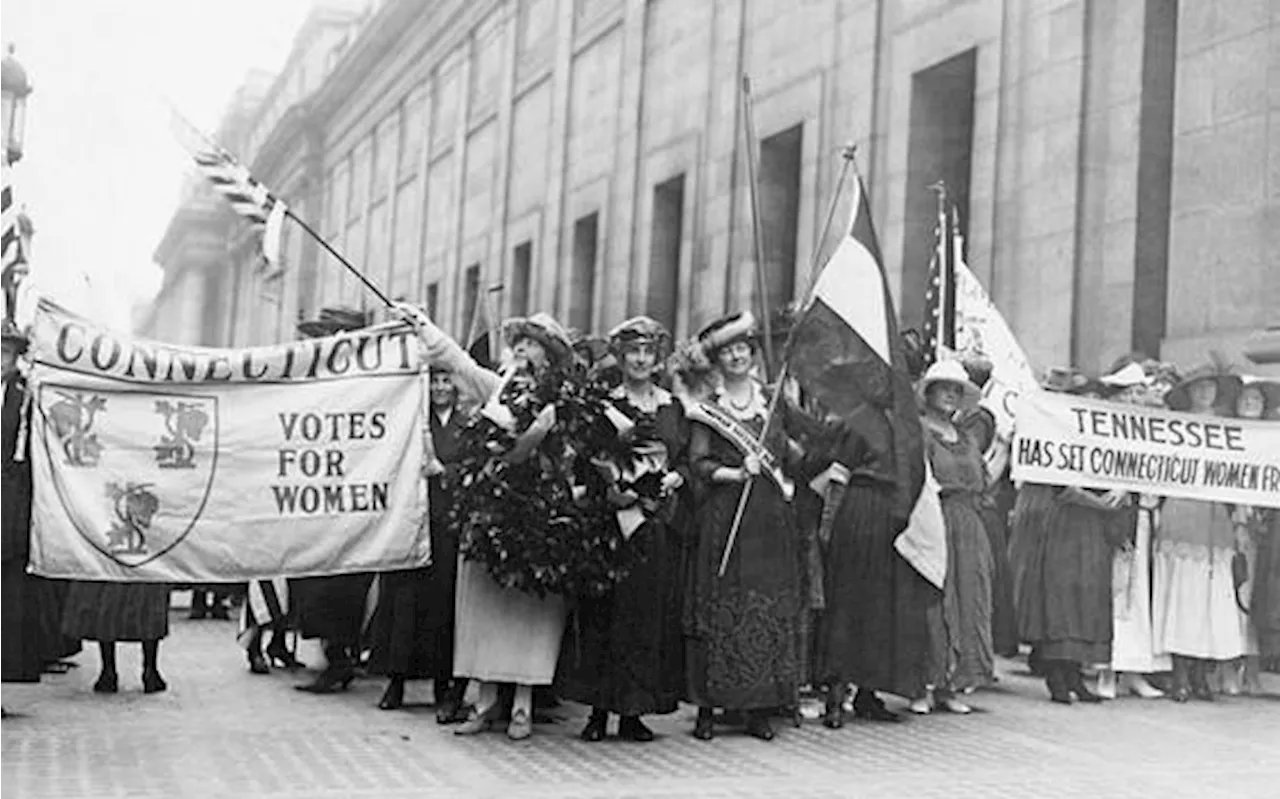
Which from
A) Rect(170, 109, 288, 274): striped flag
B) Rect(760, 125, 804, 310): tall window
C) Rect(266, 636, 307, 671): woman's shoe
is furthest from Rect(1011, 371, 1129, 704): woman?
Rect(760, 125, 804, 310): tall window

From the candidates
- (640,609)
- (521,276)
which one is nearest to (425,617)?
(640,609)

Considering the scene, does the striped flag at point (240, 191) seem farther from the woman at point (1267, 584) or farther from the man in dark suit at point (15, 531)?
the woman at point (1267, 584)

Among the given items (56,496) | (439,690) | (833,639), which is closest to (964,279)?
(833,639)

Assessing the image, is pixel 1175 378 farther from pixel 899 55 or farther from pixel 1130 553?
pixel 899 55

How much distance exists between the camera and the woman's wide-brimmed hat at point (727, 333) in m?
8.55

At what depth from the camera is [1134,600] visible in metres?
10.5

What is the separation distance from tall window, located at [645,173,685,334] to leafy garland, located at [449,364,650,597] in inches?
624

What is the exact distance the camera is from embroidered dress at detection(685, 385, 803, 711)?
27.5 feet

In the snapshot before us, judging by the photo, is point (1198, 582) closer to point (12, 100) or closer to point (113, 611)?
point (113, 611)

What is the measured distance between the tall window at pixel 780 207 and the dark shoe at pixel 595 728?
41.2 ft

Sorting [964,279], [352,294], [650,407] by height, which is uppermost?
[352,294]

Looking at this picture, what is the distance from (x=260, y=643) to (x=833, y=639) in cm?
373

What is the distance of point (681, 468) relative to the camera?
27.9 ft

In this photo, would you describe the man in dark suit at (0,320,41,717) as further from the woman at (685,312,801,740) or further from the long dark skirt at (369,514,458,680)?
the woman at (685,312,801,740)
